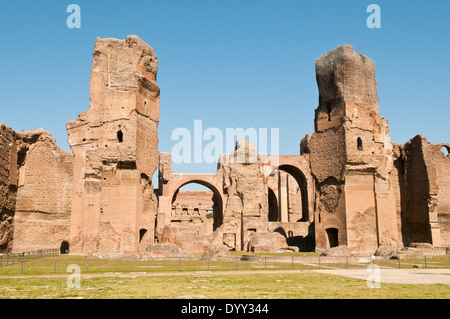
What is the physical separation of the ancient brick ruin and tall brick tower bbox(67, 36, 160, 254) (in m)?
0.05

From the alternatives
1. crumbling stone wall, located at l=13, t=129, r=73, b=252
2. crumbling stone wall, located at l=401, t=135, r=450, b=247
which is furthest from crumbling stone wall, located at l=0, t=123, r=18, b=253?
crumbling stone wall, located at l=401, t=135, r=450, b=247

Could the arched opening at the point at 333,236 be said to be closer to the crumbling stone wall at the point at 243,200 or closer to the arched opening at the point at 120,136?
the crumbling stone wall at the point at 243,200

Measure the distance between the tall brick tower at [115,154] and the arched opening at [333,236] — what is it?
9.51 metres

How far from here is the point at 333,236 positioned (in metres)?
24.0

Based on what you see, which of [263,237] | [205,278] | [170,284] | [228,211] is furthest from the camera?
[228,211]

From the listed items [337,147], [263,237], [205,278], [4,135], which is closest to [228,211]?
[263,237]

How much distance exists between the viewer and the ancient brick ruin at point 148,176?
69.5 ft

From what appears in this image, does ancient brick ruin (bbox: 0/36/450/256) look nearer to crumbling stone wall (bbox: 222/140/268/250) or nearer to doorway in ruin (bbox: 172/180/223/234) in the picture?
crumbling stone wall (bbox: 222/140/268/250)

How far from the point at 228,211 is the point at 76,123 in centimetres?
1236

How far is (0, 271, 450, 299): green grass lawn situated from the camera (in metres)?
6.93

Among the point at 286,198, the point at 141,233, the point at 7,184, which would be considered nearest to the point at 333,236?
the point at 141,233

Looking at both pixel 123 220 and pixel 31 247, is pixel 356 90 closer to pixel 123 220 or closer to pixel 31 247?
pixel 123 220

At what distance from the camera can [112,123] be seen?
70.3 ft

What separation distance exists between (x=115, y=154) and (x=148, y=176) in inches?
82.8
